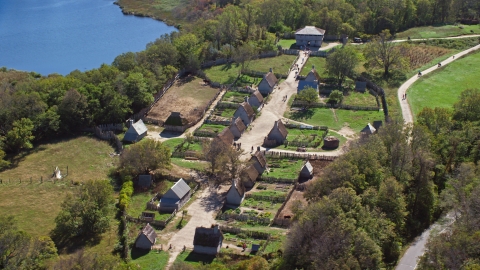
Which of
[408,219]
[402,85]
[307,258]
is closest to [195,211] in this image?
[307,258]

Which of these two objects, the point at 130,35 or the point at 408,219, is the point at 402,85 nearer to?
the point at 408,219

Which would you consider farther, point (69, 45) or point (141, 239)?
point (69, 45)

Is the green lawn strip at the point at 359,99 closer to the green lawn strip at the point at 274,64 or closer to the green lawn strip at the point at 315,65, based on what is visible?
the green lawn strip at the point at 315,65

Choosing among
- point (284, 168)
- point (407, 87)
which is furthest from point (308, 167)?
point (407, 87)

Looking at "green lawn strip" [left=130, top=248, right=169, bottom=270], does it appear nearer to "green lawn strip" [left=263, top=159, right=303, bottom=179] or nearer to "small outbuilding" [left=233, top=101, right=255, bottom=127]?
"green lawn strip" [left=263, top=159, right=303, bottom=179]

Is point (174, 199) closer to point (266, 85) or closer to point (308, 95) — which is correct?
point (308, 95)
